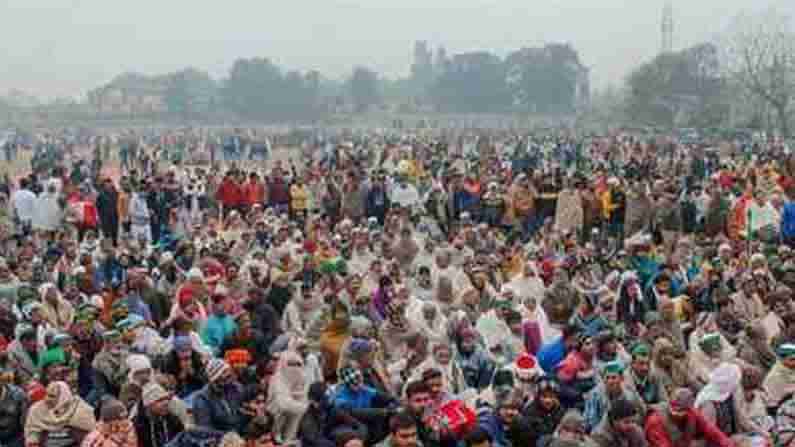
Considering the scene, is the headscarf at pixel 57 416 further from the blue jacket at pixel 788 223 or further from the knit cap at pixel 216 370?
the blue jacket at pixel 788 223

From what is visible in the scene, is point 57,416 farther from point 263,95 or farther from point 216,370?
point 263,95

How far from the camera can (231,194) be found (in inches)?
680

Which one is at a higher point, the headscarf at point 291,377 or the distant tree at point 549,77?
the distant tree at point 549,77

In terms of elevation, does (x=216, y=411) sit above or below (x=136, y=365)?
below

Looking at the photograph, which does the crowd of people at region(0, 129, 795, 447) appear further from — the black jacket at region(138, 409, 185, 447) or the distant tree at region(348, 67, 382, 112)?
the distant tree at region(348, 67, 382, 112)

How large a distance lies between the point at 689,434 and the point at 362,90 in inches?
3378

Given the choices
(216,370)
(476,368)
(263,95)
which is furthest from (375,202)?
(263,95)

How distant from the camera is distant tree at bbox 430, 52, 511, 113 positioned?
8544 centimetres

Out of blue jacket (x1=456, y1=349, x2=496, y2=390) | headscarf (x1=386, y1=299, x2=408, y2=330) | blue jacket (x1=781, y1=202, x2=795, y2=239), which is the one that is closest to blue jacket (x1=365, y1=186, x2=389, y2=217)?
blue jacket (x1=781, y1=202, x2=795, y2=239)

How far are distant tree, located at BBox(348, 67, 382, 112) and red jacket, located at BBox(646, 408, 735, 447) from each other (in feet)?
275

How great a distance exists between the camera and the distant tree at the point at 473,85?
8544 cm

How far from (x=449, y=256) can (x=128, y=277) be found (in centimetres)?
347

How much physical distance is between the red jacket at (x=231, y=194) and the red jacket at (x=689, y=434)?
38.4 feet

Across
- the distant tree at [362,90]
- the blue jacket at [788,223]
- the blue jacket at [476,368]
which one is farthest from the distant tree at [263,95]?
the blue jacket at [476,368]
